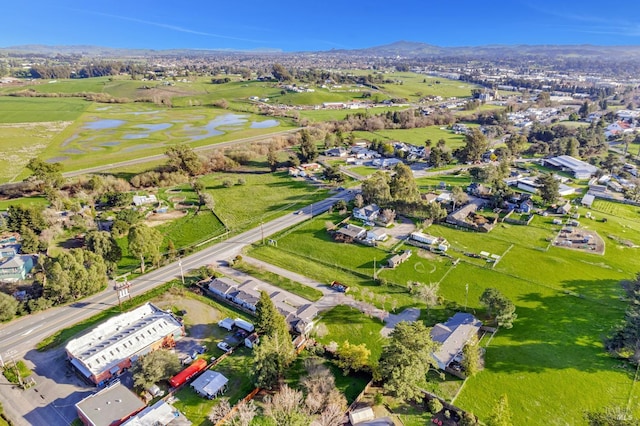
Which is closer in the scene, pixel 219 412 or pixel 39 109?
pixel 219 412

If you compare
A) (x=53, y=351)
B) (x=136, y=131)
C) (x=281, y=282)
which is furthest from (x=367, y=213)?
(x=136, y=131)

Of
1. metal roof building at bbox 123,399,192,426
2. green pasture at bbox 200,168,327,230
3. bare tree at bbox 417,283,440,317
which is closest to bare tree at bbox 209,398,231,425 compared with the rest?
metal roof building at bbox 123,399,192,426

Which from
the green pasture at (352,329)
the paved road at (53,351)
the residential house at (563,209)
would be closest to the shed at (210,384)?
the paved road at (53,351)

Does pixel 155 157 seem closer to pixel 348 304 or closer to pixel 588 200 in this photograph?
pixel 348 304

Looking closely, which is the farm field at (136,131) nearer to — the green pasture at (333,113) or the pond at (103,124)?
the pond at (103,124)

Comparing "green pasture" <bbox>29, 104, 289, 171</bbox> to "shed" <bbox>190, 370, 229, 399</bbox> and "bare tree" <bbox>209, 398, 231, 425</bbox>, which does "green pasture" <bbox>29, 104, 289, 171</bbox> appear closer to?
"shed" <bbox>190, 370, 229, 399</bbox>

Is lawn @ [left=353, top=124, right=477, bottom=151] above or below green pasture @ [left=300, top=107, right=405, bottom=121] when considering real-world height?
below

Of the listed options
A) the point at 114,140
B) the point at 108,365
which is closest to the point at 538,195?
the point at 108,365
